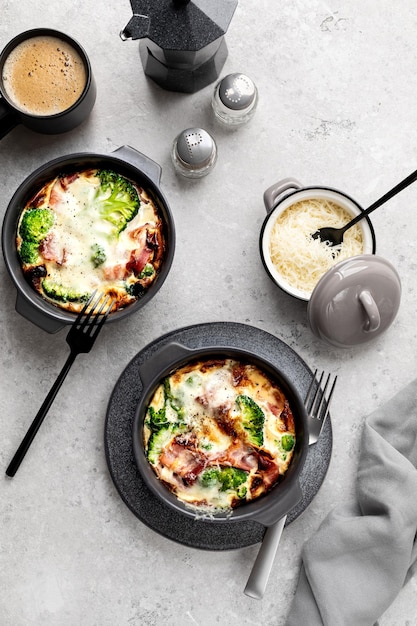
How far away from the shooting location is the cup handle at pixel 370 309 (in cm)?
255

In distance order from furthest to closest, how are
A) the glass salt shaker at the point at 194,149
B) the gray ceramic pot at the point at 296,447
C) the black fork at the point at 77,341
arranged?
the glass salt shaker at the point at 194,149 → the black fork at the point at 77,341 → the gray ceramic pot at the point at 296,447

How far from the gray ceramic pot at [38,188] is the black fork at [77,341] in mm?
47

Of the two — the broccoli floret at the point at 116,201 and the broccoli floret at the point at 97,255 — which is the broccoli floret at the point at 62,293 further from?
the broccoli floret at the point at 116,201

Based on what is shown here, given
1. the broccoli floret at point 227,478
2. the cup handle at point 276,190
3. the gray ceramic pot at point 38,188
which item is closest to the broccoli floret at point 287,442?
the broccoli floret at point 227,478

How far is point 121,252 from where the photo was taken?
2607mm

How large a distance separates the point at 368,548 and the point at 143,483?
0.96 metres

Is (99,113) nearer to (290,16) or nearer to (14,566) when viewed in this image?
(290,16)

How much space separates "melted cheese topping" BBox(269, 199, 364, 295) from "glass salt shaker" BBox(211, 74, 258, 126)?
446mm

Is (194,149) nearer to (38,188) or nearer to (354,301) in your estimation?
(38,188)

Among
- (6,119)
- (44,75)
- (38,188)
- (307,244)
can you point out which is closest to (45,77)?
(44,75)

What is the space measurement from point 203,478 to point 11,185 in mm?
1451

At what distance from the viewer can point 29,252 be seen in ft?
8.45

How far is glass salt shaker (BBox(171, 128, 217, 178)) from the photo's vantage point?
270 centimetres

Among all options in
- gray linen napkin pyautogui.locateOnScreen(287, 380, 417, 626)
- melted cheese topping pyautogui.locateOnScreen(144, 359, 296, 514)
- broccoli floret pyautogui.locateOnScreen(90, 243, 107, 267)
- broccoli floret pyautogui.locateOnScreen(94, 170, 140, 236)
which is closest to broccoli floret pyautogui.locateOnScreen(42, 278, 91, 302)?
broccoli floret pyautogui.locateOnScreen(90, 243, 107, 267)
